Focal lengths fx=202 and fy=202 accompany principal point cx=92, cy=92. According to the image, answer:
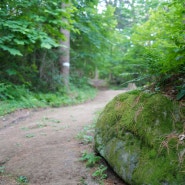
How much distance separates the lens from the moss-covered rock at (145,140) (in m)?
2.22

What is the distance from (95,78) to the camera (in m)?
29.3

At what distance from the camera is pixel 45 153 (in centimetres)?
378

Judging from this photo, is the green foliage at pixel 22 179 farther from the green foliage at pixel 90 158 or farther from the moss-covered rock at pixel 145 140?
the moss-covered rock at pixel 145 140

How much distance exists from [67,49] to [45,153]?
915 cm

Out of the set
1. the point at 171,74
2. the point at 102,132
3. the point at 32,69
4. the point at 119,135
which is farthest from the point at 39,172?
the point at 32,69

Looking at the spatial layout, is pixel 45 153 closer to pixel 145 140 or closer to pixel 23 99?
pixel 145 140

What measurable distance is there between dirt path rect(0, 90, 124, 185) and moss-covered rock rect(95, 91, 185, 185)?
0.38m

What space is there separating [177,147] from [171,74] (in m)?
1.14

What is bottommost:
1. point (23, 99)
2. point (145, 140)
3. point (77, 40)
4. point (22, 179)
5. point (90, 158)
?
point (22, 179)

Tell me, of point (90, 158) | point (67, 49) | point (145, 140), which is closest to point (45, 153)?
point (90, 158)

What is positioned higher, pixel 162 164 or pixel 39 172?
pixel 162 164

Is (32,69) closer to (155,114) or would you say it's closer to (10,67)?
(10,67)

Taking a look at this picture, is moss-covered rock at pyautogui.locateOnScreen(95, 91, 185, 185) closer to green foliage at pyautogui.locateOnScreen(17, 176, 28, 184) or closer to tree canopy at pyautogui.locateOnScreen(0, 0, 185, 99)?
tree canopy at pyautogui.locateOnScreen(0, 0, 185, 99)

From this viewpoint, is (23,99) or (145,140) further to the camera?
(23,99)
